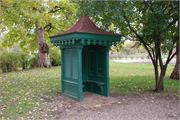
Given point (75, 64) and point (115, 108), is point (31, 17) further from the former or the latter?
point (115, 108)

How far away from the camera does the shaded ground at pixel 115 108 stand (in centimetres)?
509

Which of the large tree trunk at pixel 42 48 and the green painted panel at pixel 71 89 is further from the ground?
the large tree trunk at pixel 42 48

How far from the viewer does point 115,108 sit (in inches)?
229

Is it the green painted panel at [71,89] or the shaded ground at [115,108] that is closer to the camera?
the shaded ground at [115,108]

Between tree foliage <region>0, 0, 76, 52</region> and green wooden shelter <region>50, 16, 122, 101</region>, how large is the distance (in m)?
2.43

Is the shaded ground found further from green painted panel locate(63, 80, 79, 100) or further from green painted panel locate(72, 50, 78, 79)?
green painted panel locate(72, 50, 78, 79)

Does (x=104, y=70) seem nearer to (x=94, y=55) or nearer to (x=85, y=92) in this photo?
(x=94, y=55)

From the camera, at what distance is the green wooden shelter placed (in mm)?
6182

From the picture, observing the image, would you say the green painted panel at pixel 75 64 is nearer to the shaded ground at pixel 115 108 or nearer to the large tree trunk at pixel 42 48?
the shaded ground at pixel 115 108

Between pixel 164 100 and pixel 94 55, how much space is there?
3504 mm

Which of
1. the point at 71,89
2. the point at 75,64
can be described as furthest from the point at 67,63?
the point at 71,89

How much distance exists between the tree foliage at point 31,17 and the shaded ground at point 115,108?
472 centimetres

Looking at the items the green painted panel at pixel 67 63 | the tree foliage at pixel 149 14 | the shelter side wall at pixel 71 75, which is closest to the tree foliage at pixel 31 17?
Answer: the tree foliage at pixel 149 14

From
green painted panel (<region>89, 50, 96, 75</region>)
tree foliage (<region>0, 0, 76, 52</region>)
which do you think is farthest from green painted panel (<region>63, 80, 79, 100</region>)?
tree foliage (<region>0, 0, 76, 52</region>)
